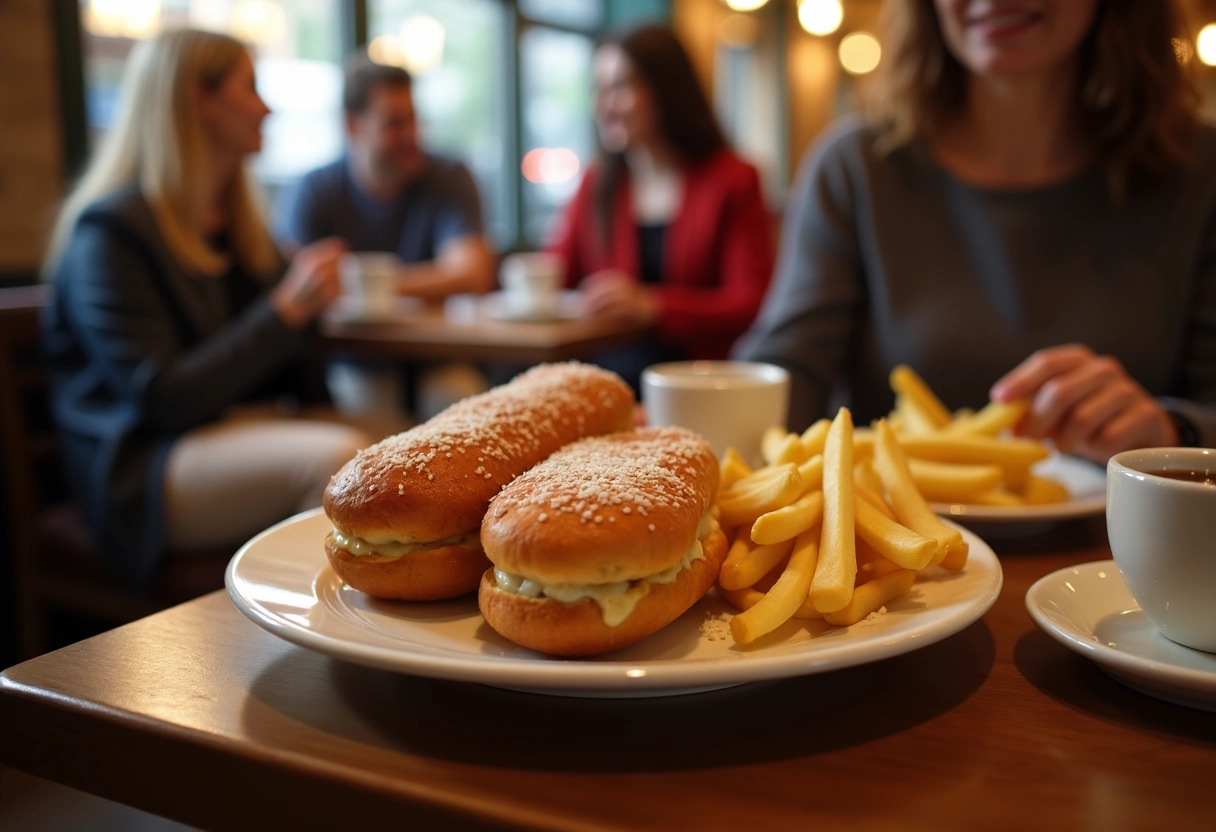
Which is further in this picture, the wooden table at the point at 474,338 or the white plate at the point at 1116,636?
the wooden table at the point at 474,338

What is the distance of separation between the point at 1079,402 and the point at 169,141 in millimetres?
2064

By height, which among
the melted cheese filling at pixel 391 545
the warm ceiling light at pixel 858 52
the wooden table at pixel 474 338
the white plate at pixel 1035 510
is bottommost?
the wooden table at pixel 474 338

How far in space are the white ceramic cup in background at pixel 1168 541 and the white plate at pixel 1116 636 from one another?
0.02 meters

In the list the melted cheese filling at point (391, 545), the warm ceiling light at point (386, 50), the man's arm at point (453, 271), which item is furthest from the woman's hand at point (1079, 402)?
the warm ceiling light at point (386, 50)

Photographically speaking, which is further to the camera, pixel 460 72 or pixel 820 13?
pixel 820 13

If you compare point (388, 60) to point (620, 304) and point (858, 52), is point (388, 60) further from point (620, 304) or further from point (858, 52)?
point (858, 52)

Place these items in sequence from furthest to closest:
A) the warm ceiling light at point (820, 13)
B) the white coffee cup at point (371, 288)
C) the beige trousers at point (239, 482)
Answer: the warm ceiling light at point (820, 13) < the white coffee cup at point (371, 288) < the beige trousers at point (239, 482)

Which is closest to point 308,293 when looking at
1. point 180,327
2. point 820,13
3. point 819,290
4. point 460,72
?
point 180,327

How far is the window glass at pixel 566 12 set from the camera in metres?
6.78

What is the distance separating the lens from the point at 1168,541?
0.66 m

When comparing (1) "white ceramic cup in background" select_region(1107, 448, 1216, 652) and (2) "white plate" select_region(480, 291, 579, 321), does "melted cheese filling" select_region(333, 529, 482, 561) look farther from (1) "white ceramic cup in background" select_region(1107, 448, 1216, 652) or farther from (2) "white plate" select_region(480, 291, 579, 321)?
(2) "white plate" select_region(480, 291, 579, 321)

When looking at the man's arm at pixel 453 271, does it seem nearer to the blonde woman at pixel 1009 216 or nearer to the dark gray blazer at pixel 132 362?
the dark gray blazer at pixel 132 362

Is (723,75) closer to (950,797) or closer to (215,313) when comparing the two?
(215,313)

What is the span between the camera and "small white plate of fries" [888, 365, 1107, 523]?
3.29 ft
